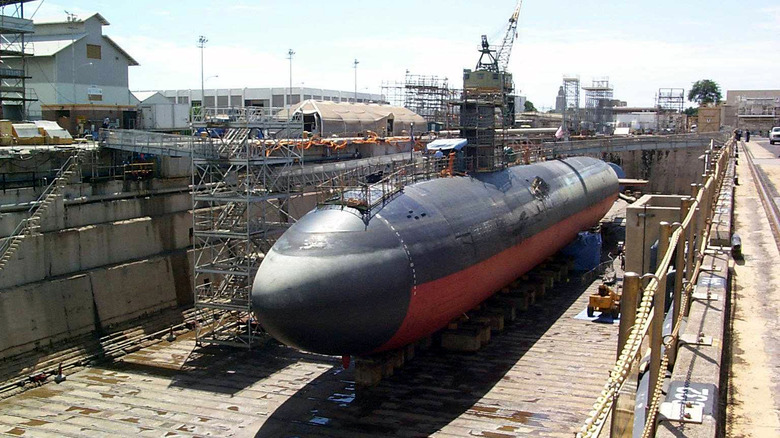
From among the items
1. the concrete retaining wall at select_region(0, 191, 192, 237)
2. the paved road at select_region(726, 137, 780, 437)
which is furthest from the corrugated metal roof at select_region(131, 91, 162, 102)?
the paved road at select_region(726, 137, 780, 437)

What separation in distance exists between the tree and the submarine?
17089cm

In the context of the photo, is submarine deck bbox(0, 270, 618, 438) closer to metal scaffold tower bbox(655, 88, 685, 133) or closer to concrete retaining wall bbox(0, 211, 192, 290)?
concrete retaining wall bbox(0, 211, 192, 290)

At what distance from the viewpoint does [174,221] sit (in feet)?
106

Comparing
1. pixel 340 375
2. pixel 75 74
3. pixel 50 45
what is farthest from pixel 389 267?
pixel 50 45

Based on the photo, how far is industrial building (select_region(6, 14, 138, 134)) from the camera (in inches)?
1903

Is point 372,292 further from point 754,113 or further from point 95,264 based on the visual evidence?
point 754,113

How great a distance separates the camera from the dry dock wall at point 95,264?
24703 millimetres

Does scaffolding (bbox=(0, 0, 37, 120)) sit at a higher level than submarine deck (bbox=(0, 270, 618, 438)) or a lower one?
higher

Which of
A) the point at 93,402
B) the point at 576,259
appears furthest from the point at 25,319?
the point at 576,259

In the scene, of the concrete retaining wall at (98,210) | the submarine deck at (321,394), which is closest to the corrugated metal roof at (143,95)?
the concrete retaining wall at (98,210)

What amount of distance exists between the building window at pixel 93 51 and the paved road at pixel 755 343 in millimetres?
45457

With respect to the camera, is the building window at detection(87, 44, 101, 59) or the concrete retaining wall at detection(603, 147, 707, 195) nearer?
the building window at detection(87, 44, 101, 59)

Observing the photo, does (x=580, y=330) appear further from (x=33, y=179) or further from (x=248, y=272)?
(x=33, y=179)

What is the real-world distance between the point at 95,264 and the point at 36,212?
299 centimetres
